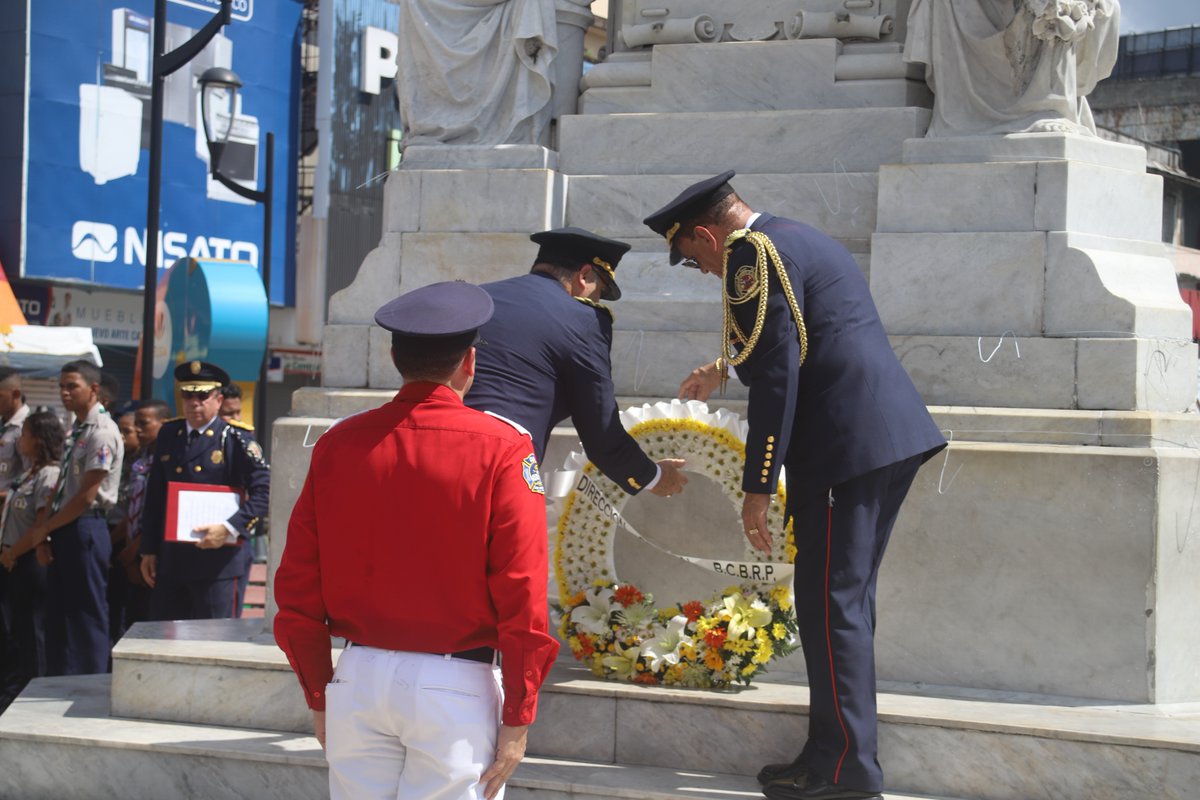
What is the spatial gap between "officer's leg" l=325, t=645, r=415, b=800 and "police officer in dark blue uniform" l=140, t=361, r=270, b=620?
4.26 meters

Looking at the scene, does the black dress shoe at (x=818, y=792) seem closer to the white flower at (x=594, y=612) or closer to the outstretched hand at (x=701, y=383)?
the white flower at (x=594, y=612)

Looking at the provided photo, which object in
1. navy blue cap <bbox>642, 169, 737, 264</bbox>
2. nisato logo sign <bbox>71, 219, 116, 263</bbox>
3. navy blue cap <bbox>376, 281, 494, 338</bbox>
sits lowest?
navy blue cap <bbox>376, 281, 494, 338</bbox>

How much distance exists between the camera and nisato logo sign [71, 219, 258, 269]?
26.3 metres

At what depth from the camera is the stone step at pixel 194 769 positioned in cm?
529

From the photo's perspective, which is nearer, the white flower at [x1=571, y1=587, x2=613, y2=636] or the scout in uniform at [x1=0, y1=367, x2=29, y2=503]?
the white flower at [x1=571, y1=587, x2=613, y2=636]

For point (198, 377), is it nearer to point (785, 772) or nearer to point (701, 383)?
point (701, 383)

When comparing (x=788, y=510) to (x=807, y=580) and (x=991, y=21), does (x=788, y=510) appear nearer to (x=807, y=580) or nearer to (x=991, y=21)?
(x=807, y=580)

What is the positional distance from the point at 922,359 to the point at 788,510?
1.29m

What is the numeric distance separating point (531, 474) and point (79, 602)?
→ 18.7 feet

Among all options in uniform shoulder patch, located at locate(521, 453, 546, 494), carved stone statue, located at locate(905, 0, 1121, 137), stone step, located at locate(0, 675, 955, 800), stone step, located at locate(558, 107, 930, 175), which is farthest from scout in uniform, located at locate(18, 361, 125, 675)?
uniform shoulder patch, located at locate(521, 453, 546, 494)

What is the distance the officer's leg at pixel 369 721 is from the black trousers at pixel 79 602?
541cm

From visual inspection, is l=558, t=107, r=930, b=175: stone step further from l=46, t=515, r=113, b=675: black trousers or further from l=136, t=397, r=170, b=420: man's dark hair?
l=136, t=397, r=170, b=420: man's dark hair

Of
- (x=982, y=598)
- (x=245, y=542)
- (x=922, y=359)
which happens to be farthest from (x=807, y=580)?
(x=245, y=542)

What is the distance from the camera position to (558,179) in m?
7.18
